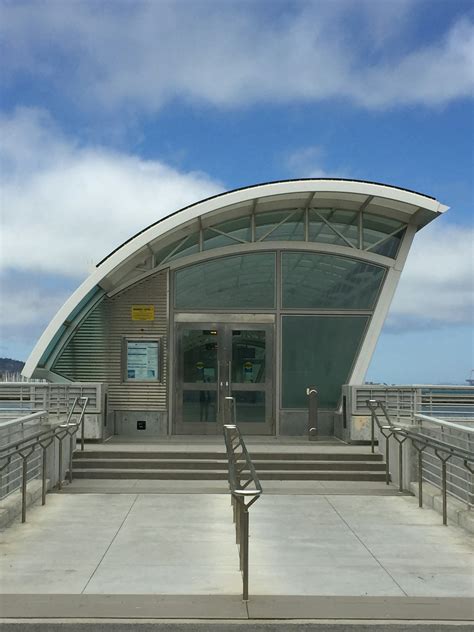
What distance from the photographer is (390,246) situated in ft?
54.0

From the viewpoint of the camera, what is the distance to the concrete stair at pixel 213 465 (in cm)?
1170

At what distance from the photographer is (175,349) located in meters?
Result: 16.0

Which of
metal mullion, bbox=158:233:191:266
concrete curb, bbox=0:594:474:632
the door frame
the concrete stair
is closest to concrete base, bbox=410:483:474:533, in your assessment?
the concrete stair

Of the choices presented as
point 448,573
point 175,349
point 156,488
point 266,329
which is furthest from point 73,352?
point 448,573

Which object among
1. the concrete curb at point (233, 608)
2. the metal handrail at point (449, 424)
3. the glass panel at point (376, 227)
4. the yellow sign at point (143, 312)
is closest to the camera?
the concrete curb at point (233, 608)

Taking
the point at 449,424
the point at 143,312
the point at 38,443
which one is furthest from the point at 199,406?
the point at 449,424

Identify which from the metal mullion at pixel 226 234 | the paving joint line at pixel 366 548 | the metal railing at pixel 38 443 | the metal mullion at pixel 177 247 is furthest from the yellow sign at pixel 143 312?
the paving joint line at pixel 366 548

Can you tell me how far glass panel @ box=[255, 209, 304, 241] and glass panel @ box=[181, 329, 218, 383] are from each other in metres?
2.61

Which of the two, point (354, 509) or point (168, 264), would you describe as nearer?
point (354, 509)

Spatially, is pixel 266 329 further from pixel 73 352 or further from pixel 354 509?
pixel 354 509

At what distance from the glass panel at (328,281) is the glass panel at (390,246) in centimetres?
42

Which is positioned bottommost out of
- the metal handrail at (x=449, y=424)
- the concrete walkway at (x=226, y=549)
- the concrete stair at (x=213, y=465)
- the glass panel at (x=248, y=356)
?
the concrete walkway at (x=226, y=549)

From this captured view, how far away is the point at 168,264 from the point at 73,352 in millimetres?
2929

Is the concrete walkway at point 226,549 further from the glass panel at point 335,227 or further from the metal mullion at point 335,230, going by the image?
the glass panel at point 335,227
